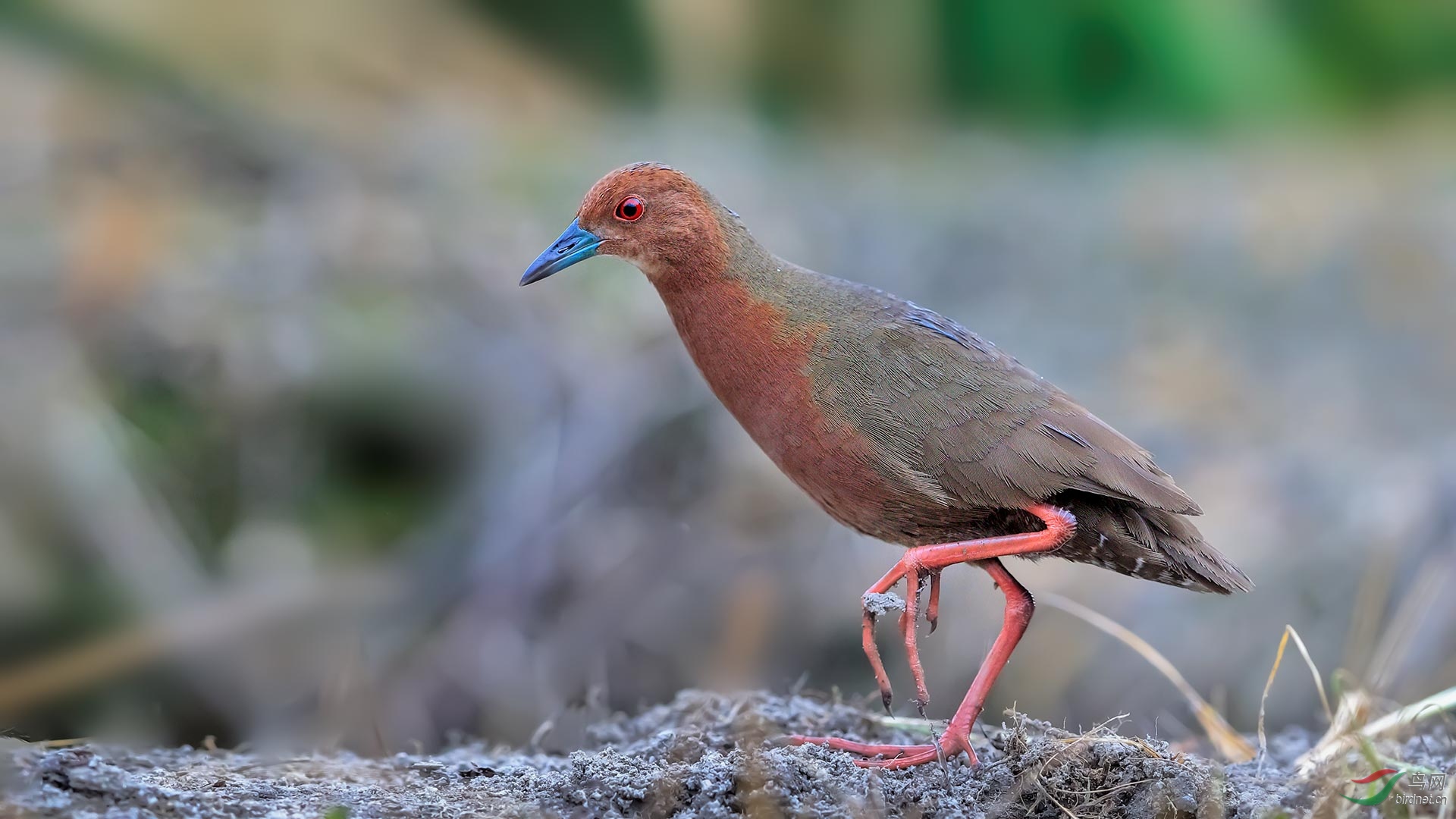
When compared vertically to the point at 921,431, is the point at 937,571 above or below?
below

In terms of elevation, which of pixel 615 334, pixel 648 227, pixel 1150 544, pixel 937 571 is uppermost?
pixel 615 334

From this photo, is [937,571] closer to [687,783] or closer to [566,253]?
[687,783]

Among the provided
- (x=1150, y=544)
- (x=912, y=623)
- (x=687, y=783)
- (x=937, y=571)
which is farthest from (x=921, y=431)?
(x=687, y=783)

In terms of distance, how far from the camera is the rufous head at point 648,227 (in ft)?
12.3

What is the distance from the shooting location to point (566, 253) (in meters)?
A: 3.82

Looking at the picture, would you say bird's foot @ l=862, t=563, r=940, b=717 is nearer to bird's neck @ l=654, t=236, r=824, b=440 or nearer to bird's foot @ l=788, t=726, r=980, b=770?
bird's foot @ l=788, t=726, r=980, b=770

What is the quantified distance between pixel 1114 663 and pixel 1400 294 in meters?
5.66

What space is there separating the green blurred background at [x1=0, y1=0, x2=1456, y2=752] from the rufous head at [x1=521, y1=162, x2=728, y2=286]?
4.71ft

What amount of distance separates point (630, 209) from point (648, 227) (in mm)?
80

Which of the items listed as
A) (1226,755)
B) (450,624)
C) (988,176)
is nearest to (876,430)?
(1226,755)

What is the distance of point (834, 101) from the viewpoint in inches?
414

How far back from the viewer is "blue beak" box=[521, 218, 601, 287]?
379cm

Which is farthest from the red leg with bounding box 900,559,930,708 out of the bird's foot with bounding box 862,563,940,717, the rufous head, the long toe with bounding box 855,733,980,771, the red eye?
the red eye

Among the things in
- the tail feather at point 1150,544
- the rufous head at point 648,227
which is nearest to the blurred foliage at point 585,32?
the rufous head at point 648,227
